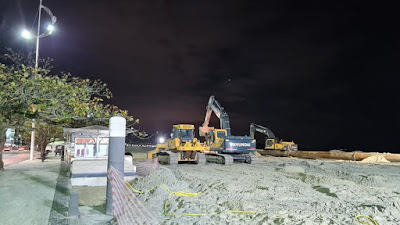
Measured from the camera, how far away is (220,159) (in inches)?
899

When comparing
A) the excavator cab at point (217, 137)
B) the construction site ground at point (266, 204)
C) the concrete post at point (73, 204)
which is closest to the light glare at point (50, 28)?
the excavator cab at point (217, 137)

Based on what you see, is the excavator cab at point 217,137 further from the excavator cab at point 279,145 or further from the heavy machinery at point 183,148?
the excavator cab at point 279,145

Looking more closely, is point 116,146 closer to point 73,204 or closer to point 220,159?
point 73,204

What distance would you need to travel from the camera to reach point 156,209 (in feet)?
25.9

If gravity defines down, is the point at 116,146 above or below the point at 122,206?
above

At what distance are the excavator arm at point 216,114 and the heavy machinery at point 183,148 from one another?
317 cm

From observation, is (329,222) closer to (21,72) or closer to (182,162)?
(21,72)

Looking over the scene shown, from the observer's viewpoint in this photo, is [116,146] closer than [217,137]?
Yes

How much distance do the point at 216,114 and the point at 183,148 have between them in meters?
6.07

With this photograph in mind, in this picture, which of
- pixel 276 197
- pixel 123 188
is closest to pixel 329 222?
pixel 276 197

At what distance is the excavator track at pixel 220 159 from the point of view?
2174cm

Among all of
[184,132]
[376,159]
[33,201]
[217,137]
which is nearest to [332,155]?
[376,159]

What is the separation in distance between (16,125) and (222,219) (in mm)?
10367

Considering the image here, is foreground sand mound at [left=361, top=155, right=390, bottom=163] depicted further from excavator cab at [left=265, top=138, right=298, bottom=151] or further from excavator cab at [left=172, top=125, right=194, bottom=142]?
excavator cab at [left=172, top=125, right=194, bottom=142]
